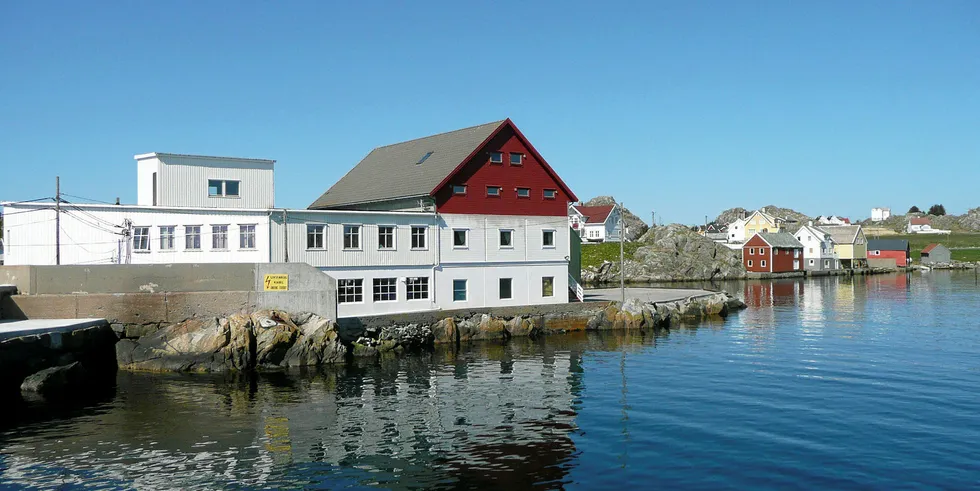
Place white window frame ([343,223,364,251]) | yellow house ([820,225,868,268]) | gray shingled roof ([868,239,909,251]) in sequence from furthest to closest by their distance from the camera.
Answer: gray shingled roof ([868,239,909,251]), yellow house ([820,225,868,268]), white window frame ([343,223,364,251])

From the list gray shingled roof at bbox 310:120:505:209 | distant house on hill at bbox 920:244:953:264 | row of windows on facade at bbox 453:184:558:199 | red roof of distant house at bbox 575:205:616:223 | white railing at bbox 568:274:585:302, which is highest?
red roof of distant house at bbox 575:205:616:223

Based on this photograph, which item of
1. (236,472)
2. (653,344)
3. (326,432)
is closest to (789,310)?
(653,344)

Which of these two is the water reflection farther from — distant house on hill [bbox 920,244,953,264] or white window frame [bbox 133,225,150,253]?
distant house on hill [bbox 920,244,953,264]

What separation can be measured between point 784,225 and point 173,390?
168732 mm

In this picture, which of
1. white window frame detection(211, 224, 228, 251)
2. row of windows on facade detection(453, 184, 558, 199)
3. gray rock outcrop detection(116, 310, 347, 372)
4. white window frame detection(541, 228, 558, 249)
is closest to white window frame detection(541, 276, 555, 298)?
white window frame detection(541, 228, 558, 249)

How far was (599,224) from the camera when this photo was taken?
153375 mm

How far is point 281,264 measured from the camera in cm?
4025

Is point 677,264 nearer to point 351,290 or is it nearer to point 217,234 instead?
point 351,290

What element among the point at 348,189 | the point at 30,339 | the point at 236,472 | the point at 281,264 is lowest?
the point at 236,472

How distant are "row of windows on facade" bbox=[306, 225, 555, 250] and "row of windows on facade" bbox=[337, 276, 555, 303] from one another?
2.05m

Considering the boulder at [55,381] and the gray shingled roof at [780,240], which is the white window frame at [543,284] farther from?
the gray shingled roof at [780,240]

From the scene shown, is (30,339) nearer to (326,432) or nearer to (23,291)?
(23,291)

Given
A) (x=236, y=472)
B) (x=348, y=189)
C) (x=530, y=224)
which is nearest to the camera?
(x=236, y=472)

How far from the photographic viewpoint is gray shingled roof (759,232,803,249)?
129625 mm
